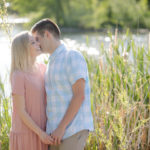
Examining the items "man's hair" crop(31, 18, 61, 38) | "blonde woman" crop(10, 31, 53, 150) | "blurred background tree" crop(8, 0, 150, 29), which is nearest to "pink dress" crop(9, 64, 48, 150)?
"blonde woman" crop(10, 31, 53, 150)

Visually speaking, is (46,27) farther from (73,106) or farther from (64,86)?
(73,106)

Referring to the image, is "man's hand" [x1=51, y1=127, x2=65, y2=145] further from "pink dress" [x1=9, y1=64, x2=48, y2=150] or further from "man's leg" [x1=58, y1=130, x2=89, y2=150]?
"pink dress" [x1=9, y1=64, x2=48, y2=150]

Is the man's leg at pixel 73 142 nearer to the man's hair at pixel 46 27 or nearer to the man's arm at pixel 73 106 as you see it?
the man's arm at pixel 73 106

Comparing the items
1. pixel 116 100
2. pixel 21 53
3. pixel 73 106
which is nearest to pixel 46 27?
pixel 21 53

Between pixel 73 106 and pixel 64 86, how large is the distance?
126 mm

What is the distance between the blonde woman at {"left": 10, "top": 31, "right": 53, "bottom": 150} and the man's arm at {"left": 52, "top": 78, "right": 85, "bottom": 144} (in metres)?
0.09

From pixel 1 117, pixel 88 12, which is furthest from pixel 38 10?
pixel 1 117

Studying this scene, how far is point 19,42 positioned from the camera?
181cm

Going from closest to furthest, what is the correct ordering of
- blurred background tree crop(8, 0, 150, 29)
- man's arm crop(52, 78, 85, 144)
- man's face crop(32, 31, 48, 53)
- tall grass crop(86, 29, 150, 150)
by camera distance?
man's arm crop(52, 78, 85, 144)
man's face crop(32, 31, 48, 53)
tall grass crop(86, 29, 150, 150)
blurred background tree crop(8, 0, 150, 29)

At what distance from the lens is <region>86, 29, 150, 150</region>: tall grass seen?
8.39 feet

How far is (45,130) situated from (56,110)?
20cm

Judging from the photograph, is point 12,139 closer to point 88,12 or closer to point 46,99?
point 46,99

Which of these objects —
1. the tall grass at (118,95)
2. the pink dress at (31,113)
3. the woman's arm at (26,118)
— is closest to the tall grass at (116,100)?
the tall grass at (118,95)

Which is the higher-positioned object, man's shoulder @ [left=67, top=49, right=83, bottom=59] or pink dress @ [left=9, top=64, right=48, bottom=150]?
man's shoulder @ [left=67, top=49, right=83, bottom=59]
